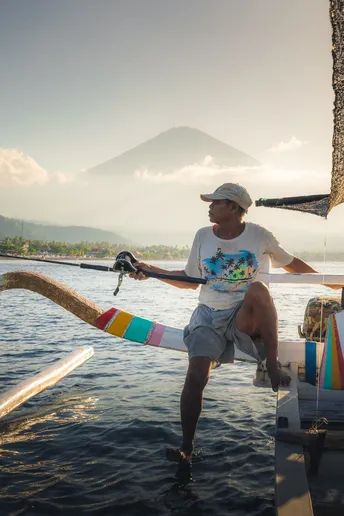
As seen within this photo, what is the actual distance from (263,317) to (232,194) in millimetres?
1224

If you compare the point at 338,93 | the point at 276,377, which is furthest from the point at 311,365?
the point at 338,93

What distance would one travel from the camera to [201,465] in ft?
15.6

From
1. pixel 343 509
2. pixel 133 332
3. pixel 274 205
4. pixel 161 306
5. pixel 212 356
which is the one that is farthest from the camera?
pixel 161 306

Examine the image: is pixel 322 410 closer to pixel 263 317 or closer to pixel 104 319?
pixel 263 317

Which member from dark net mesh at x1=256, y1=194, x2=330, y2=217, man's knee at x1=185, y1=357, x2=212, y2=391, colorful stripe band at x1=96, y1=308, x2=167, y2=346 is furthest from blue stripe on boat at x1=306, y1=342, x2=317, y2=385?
dark net mesh at x1=256, y1=194, x2=330, y2=217

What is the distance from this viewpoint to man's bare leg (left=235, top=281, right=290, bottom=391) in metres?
4.43

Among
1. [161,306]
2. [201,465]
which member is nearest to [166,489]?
[201,465]

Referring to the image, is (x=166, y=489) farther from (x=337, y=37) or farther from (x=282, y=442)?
(x=337, y=37)

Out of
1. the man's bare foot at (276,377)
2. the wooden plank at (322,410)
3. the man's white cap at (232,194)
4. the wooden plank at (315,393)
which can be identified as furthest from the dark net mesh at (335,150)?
the wooden plank at (322,410)

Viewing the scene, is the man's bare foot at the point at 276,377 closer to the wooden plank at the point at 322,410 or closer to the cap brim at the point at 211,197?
the wooden plank at the point at 322,410

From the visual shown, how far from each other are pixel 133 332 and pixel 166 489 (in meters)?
2.17

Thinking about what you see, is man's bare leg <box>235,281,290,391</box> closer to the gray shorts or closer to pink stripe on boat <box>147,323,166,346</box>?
the gray shorts

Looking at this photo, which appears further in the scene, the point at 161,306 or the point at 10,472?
the point at 161,306

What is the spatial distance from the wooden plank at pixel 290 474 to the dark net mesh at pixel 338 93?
2.75m
